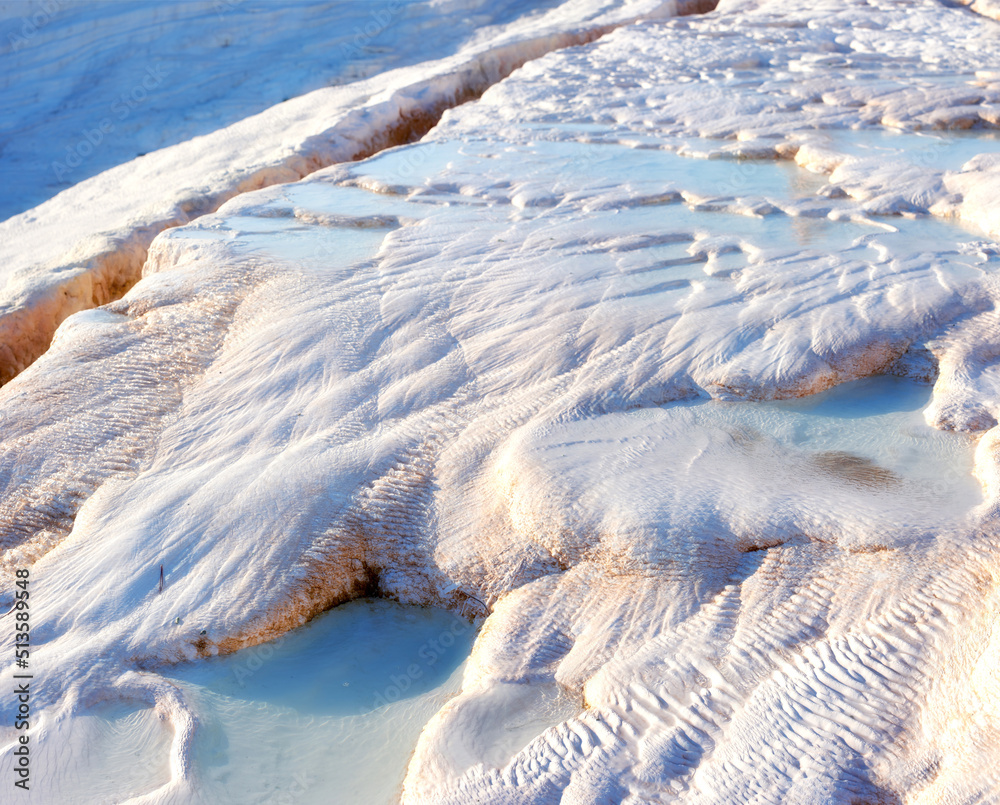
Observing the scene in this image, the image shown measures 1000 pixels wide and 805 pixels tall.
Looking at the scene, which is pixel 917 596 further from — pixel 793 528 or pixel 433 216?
pixel 433 216

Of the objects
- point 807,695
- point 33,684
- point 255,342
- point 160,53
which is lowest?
point 807,695

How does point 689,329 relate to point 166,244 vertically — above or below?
below

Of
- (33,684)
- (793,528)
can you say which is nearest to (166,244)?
(33,684)

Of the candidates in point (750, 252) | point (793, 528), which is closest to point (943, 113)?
point (750, 252)

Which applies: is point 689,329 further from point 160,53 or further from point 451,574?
point 160,53

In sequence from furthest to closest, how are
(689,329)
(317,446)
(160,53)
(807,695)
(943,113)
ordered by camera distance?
(160,53) → (943,113) → (689,329) → (317,446) → (807,695)

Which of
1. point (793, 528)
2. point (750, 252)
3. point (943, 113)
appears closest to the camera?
point (793, 528)

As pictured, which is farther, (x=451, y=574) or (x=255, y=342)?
(x=255, y=342)
